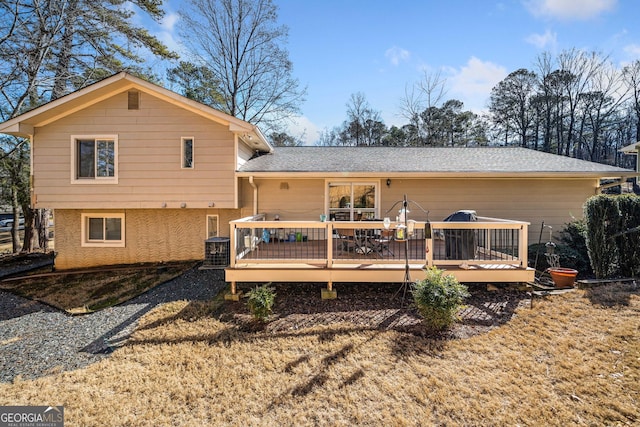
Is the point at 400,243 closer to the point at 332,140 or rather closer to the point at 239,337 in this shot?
the point at 239,337

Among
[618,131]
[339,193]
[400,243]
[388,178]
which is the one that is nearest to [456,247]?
[400,243]

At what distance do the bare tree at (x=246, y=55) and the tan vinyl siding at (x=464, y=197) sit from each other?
10713 millimetres

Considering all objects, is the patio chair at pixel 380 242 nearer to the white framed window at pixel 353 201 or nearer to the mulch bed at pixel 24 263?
the white framed window at pixel 353 201

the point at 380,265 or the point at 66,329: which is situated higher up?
the point at 380,265

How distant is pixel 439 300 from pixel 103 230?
33.6ft

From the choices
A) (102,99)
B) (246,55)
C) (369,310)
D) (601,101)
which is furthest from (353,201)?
(601,101)

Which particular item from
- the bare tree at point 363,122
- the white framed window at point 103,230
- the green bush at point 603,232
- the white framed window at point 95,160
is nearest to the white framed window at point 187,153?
the white framed window at point 95,160

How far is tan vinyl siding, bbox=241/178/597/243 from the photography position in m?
9.10

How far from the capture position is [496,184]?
30.1 ft

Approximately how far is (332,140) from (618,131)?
28129 mm

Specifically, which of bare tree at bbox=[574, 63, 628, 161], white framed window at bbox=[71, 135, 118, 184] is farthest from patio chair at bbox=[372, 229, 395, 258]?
bare tree at bbox=[574, 63, 628, 161]

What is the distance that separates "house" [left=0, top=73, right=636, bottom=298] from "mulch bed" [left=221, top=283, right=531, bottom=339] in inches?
46.8

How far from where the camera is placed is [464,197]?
9.23m

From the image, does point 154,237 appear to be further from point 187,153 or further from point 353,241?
point 353,241
